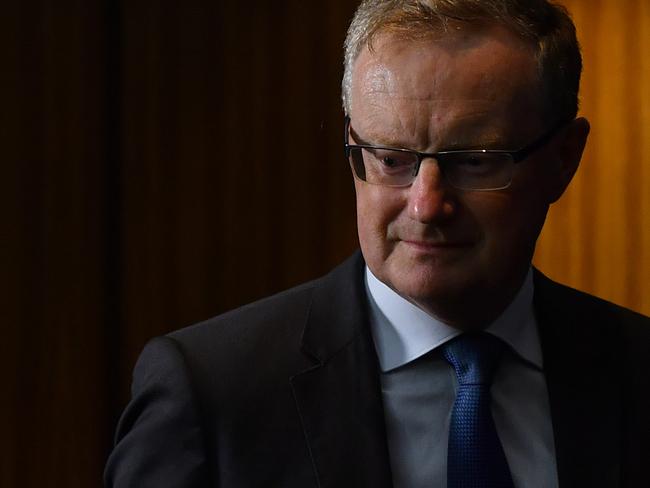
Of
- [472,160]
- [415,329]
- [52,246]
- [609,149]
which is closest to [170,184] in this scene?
[52,246]

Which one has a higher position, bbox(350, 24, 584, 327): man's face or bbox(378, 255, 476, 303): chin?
bbox(350, 24, 584, 327): man's face

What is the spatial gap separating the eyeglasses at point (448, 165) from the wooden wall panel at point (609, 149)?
4.60ft

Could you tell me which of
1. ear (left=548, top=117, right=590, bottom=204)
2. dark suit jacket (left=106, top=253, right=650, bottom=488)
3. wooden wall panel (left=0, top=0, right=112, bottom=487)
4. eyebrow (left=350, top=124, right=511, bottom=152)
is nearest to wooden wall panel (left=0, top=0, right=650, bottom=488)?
wooden wall panel (left=0, top=0, right=112, bottom=487)

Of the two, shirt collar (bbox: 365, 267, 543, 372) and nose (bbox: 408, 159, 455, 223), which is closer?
nose (bbox: 408, 159, 455, 223)

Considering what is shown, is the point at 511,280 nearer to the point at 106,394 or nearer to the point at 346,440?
the point at 346,440

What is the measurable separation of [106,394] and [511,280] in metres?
1.38

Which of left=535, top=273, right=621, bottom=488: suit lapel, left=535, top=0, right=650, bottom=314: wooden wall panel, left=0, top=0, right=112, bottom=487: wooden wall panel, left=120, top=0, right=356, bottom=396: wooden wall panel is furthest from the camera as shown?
left=535, top=0, right=650, bottom=314: wooden wall panel

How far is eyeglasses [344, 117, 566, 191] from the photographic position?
149 cm

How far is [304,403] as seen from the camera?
1557 mm

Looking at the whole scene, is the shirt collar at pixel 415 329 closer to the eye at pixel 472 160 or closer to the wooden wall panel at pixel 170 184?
the eye at pixel 472 160

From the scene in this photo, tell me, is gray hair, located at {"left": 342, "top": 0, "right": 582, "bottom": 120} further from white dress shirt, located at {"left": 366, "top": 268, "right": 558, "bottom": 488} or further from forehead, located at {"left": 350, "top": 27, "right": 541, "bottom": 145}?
white dress shirt, located at {"left": 366, "top": 268, "right": 558, "bottom": 488}

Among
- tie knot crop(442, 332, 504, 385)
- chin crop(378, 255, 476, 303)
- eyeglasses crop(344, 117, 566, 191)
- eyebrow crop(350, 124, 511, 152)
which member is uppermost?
eyebrow crop(350, 124, 511, 152)

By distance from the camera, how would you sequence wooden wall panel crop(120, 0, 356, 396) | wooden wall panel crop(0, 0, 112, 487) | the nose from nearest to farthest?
the nose < wooden wall panel crop(0, 0, 112, 487) < wooden wall panel crop(120, 0, 356, 396)

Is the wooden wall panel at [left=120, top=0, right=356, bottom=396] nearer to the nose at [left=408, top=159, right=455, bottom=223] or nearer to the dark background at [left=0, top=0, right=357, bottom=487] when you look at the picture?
the dark background at [left=0, top=0, right=357, bottom=487]
